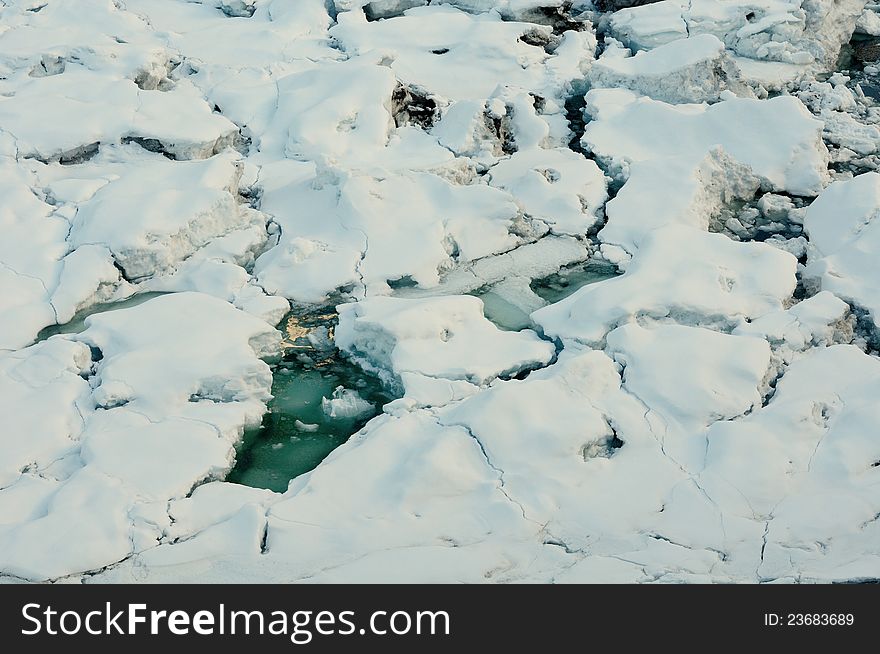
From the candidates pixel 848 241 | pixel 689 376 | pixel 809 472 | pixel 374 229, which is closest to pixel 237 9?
pixel 374 229

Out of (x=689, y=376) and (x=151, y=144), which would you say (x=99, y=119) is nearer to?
(x=151, y=144)

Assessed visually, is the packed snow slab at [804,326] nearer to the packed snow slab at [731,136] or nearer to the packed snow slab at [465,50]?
the packed snow slab at [731,136]

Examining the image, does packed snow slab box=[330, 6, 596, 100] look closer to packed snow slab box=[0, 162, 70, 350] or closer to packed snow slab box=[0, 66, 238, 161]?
packed snow slab box=[0, 66, 238, 161]

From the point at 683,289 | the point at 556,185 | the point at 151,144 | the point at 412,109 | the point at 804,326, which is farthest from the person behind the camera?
the point at 412,109

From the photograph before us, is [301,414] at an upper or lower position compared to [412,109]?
lower

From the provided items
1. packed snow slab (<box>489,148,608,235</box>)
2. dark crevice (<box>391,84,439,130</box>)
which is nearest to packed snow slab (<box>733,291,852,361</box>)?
packed snow slab (<box>489,148,608,235</box>)

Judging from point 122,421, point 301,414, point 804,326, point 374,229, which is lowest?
point 301,414
